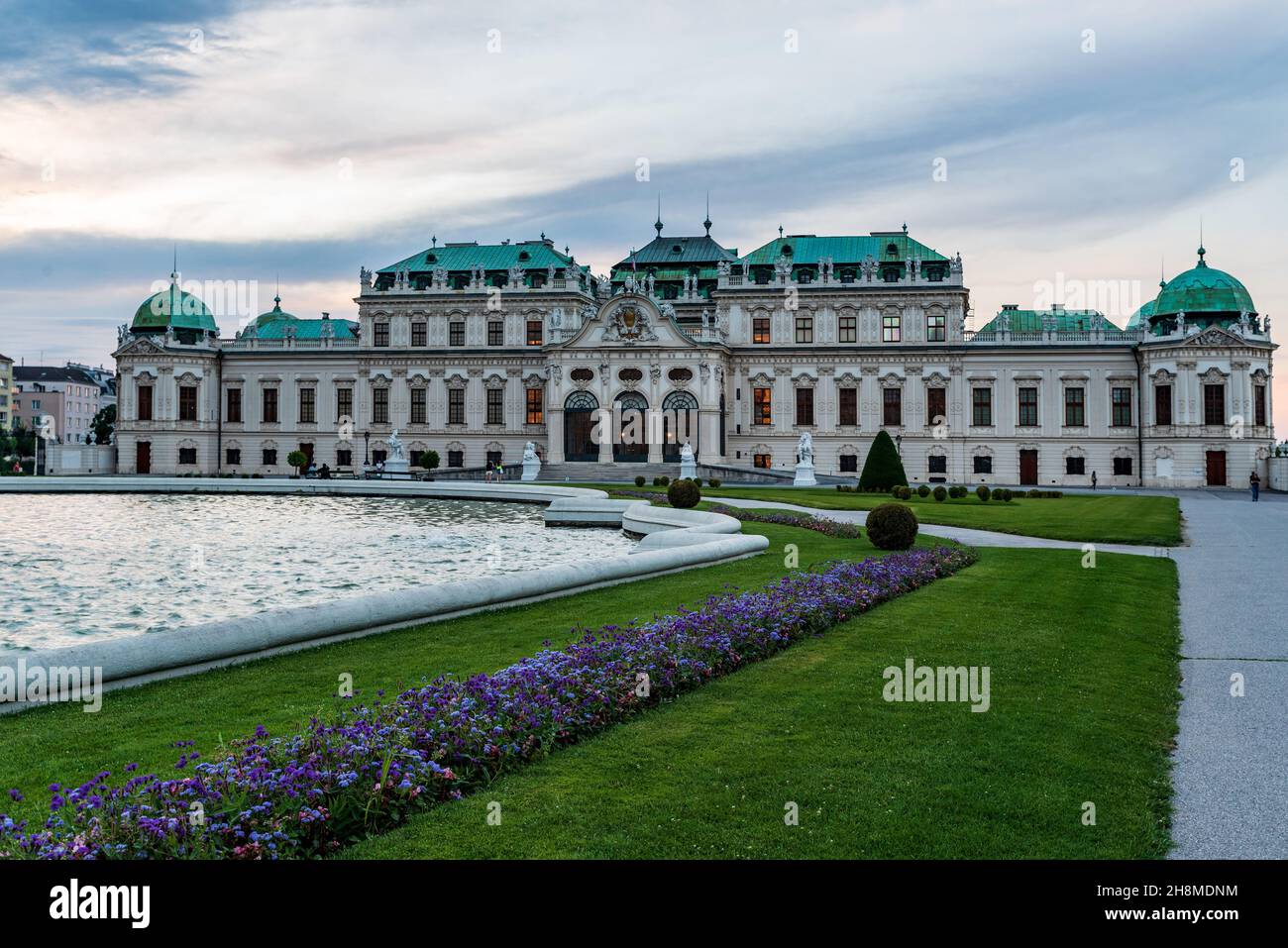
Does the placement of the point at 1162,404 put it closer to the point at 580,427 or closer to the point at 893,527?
the point at 580,427

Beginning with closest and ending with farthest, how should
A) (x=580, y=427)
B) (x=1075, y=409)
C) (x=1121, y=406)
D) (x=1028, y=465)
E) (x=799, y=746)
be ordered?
(x=799, y=746) < (x=1121, y=406) < (x=1075, y=409) < (x=1028, y=465) < (x=580, y=427)

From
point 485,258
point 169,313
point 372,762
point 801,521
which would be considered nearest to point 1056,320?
point 485,258

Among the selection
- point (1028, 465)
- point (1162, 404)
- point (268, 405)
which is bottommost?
point (1028, 465)

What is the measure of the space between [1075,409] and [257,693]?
2506 inches

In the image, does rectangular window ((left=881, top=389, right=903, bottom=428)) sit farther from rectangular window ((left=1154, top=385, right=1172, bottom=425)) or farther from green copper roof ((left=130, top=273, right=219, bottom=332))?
green copper roof ((left=130, top=273, right=219, bottom=332))

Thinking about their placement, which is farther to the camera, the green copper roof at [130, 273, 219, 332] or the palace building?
the green copper roof at [130, 273, 219, 332]

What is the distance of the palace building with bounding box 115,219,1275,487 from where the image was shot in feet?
207

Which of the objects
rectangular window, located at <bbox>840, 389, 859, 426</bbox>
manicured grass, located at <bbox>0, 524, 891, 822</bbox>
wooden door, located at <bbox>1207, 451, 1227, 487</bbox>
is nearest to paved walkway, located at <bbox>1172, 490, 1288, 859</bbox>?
manicured grass, located at <bbox>0, 524, 891, 822</bbox>

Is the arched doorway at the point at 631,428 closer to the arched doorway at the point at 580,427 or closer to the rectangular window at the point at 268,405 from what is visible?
the arched doorway at the point at 580,427

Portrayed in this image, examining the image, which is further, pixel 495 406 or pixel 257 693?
pixel 495 406

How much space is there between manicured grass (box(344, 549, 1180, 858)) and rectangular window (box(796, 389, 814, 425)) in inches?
2222

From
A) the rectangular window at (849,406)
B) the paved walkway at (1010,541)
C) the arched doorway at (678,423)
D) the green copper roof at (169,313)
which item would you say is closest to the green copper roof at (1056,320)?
the rectangular window at (849,406)

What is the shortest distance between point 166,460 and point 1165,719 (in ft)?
242

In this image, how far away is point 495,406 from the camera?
238ft
